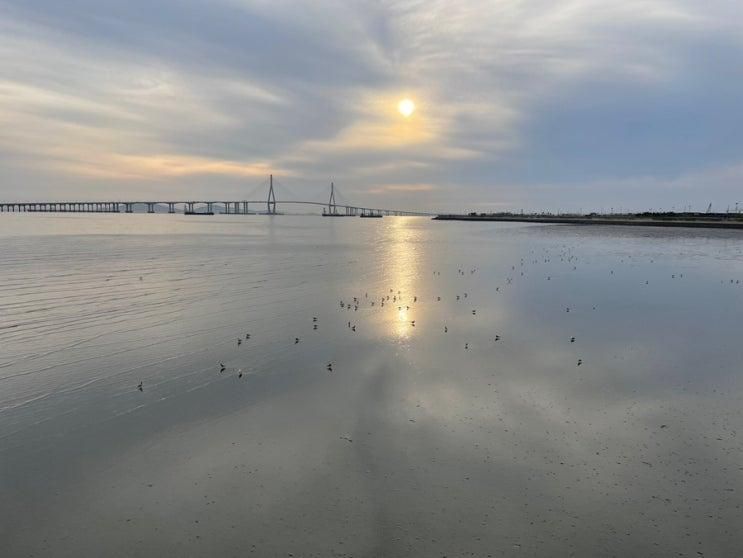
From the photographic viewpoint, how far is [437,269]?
35938 millimetres

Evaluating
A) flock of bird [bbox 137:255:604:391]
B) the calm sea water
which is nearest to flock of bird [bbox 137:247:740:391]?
flock of bird [bbox 137:255:604:391]

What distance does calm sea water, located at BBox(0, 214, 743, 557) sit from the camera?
609 centimetres

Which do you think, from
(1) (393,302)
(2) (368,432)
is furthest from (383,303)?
(2) (368,432)

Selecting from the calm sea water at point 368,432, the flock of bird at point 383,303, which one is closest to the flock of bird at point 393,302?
the flock of bird at point 383,303

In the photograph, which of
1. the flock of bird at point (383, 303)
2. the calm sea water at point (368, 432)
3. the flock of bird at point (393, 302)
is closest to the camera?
the calm sea water at point (368, 432)

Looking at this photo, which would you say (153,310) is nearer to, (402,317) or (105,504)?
(402,317)

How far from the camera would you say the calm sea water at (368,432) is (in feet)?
20.0

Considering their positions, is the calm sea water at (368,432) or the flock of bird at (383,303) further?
the flock of bird at (383,303)

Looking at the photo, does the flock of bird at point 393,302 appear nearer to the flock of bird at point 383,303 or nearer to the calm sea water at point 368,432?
the flock of bird at point 383,303

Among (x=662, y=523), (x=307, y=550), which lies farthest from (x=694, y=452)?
(x=307, y=550)

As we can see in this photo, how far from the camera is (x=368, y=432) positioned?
342 inches

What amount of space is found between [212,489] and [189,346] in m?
7.95

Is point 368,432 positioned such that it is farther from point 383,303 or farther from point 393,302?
point 393,302

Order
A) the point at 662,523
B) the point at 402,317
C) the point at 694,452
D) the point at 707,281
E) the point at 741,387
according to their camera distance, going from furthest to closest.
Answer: the point at 707,281 < the point at 402,317 < the point at 741,387 < the point at 694,452 < the point at 662,523
